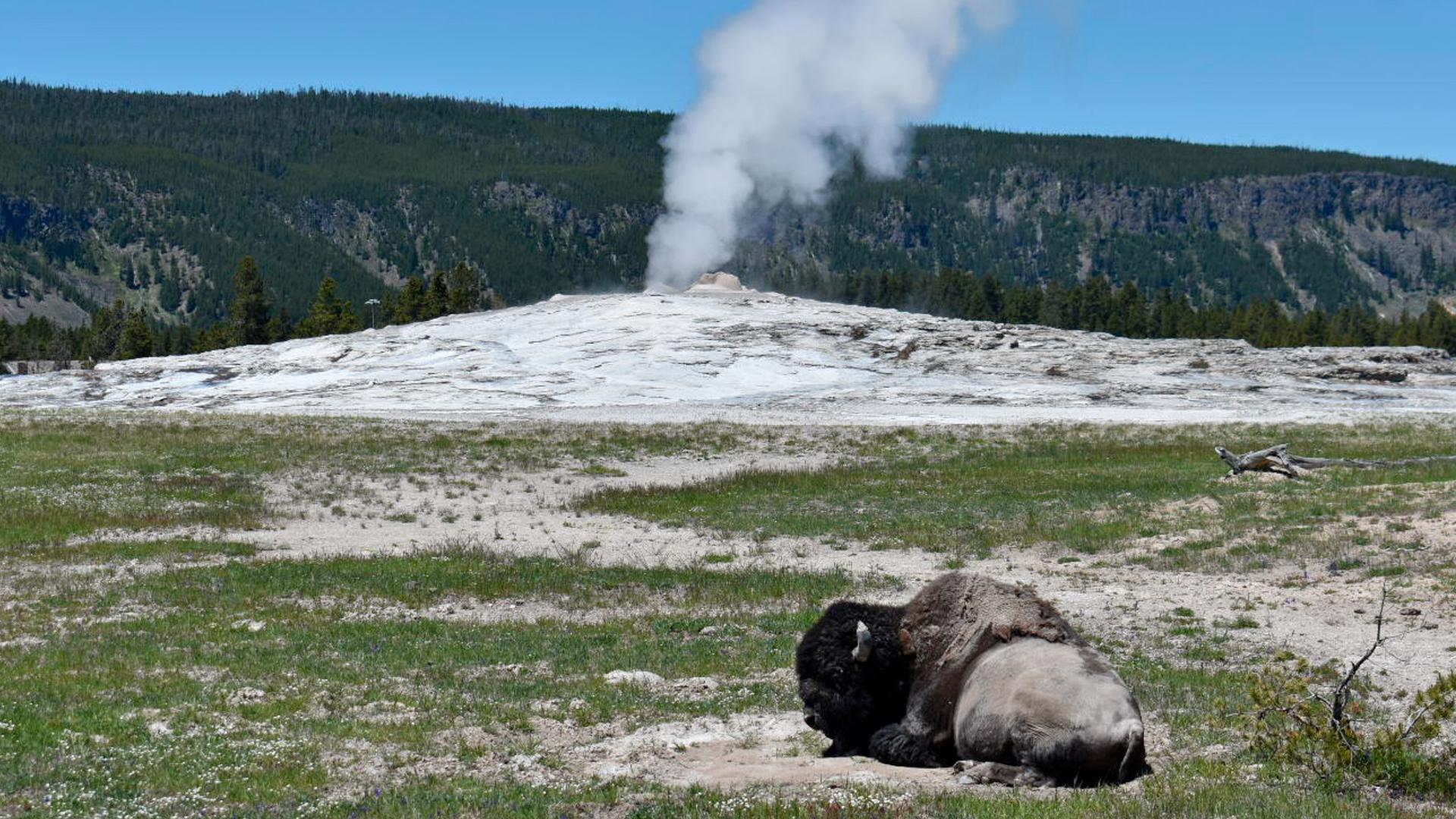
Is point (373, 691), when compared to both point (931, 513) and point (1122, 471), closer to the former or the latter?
point (931, 513)

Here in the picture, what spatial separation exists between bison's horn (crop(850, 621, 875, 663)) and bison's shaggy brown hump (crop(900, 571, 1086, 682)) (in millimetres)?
311

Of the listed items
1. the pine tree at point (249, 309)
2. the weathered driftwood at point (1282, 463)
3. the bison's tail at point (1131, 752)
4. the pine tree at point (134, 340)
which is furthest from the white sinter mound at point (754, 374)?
the bison's tail at point (1131, 752)

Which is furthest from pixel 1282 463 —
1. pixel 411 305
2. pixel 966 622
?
pixel 411 305

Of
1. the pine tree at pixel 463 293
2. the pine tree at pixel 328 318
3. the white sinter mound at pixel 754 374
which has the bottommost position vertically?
the white sinter mound at pixel 754 374

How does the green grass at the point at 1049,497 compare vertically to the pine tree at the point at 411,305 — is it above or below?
below

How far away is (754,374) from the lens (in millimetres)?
63750

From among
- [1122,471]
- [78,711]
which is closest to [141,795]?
[78,711]

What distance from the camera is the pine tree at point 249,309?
108 meters

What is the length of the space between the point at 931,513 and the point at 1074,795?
1851 centimetres

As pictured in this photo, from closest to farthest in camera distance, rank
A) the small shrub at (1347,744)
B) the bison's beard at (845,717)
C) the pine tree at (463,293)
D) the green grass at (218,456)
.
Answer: the small shrub at (1347,744)
the bison's beard at (845,717)
the green grass at (218,456)
the pine tree at (463,293)

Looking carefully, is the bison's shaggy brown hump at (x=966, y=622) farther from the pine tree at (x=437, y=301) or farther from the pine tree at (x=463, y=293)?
the pine tree at (x=437, y=301)

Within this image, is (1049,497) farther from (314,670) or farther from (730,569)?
(314,670)

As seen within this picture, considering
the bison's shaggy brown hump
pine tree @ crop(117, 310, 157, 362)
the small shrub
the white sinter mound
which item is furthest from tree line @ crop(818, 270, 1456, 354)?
the small shrub

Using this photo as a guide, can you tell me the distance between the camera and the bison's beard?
9.15 m
